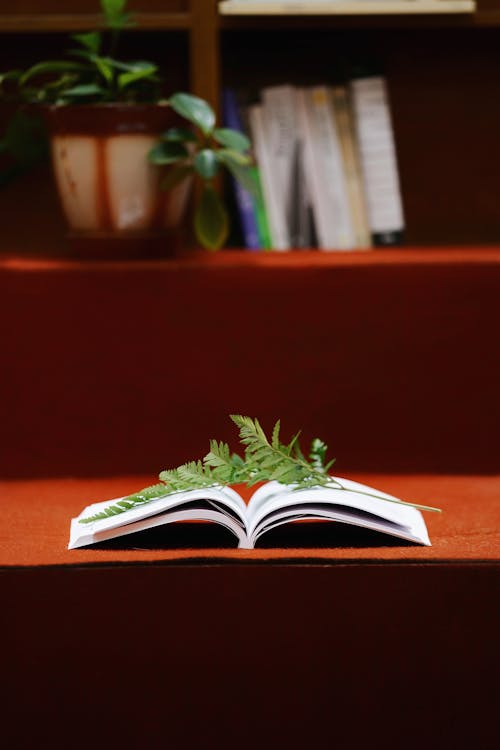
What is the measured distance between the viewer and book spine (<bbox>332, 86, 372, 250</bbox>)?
1778 mm

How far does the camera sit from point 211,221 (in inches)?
65.4

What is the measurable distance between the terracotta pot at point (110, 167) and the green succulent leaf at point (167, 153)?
21mm

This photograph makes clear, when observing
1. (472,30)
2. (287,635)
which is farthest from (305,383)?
(472,30)

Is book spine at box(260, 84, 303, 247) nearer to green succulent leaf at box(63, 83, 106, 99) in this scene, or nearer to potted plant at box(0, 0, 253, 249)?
potted plant at box(0, 0, 253, 249)

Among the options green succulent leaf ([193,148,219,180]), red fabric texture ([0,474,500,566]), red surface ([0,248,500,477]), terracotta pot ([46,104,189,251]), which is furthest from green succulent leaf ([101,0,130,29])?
red fabric texture ([0,474,500,566])

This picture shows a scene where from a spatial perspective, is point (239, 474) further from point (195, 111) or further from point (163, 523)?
point (195, 111)

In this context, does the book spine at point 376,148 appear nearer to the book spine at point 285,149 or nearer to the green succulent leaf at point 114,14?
the book spine at point 285,149

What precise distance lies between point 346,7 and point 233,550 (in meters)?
1.00

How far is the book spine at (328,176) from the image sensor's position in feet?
5.82

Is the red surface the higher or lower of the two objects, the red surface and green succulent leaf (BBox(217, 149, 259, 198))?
the lower

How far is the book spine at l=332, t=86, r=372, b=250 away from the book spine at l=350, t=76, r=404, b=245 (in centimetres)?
1

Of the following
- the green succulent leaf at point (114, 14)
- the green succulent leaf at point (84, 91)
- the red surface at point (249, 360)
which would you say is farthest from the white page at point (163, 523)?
the green succulent leaf at point (114, 14)

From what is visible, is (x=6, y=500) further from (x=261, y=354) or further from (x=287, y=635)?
(x=287, y=635)

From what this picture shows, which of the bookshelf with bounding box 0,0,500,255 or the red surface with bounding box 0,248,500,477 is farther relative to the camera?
the bookshelf with bounding box 0,0,500,255
